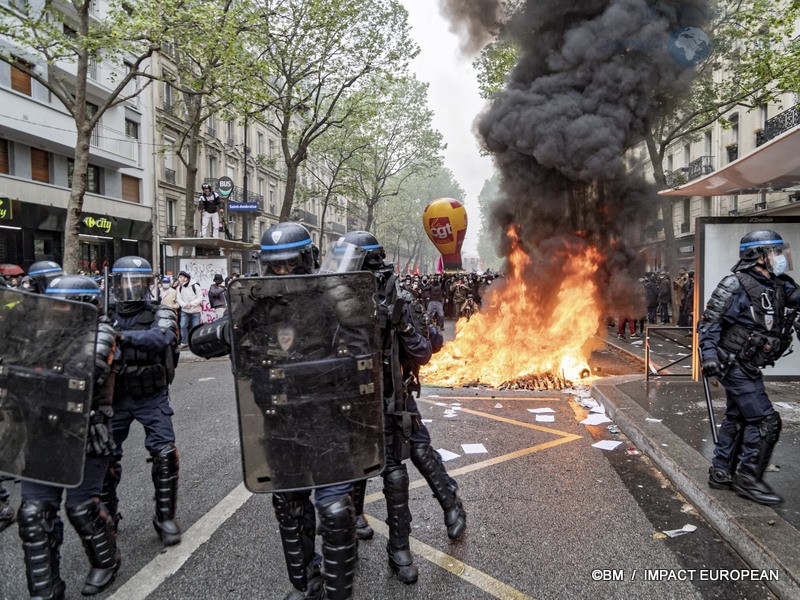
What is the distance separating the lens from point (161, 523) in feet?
9.81

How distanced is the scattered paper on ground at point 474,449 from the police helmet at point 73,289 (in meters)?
3.20

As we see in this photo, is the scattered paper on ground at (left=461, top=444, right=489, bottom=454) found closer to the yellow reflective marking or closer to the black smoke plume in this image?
the yellow reflective marking

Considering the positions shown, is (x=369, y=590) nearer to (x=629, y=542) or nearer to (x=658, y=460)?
(x=629, y=542)

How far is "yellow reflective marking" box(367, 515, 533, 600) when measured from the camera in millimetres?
2438

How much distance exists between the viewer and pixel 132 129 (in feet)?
74.9

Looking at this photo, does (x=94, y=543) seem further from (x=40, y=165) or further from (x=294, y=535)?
(x=40, y=165)

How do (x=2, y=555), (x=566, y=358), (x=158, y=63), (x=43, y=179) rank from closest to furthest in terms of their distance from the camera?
(x=2, y=555)
(x=566, y=358)
(x=43, y=179)
(x=158, y=63)

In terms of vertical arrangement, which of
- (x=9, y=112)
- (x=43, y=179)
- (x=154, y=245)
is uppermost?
(x=9, y=112)

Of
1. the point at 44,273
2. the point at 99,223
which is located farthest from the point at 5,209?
the point at 44,273

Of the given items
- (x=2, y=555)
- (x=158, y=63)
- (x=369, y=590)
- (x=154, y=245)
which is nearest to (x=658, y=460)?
(x=369, y=590)

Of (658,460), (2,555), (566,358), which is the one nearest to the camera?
(2,555)

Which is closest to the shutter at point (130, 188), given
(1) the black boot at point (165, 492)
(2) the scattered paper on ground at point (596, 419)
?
(2) the scattered paper on ground at point (596, 419)

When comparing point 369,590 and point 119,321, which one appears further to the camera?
point 119,321

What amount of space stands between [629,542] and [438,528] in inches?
42.9
